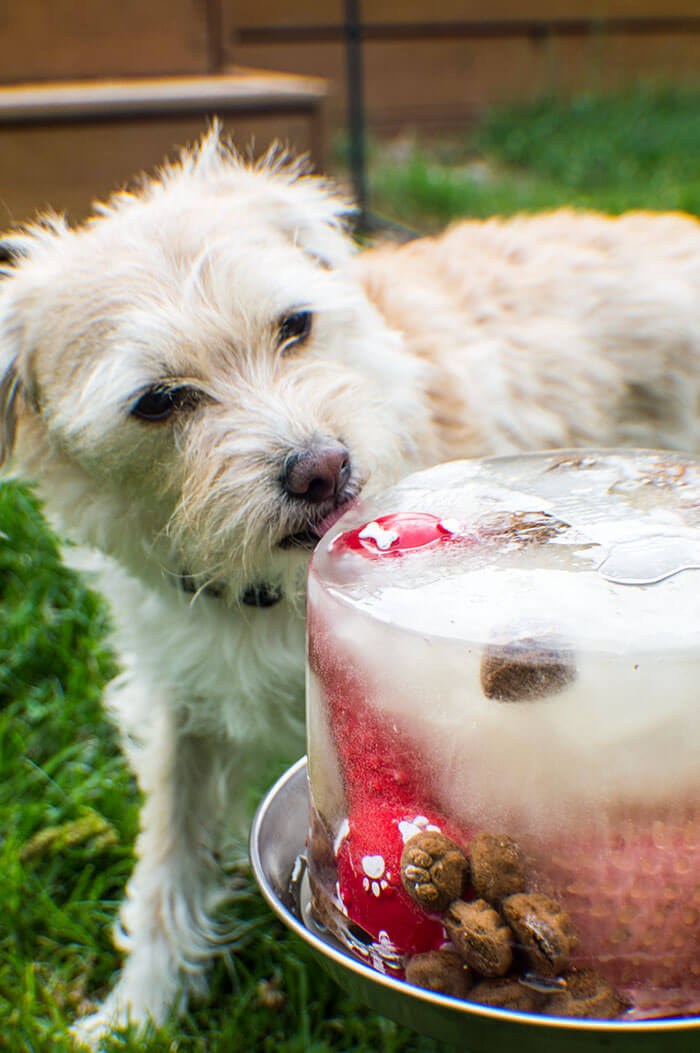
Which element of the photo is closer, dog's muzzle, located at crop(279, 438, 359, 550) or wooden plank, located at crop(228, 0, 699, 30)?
dog's muzzle, located at crop(279, 438, 359, 550)

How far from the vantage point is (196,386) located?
181 cm

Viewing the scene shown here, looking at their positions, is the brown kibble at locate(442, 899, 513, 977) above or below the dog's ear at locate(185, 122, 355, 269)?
below

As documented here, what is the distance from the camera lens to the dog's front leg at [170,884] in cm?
212

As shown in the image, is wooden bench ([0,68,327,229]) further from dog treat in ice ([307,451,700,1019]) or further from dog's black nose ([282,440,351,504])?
dog treat in ice ([307,451,700,1019])

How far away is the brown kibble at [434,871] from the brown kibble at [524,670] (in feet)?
0.56

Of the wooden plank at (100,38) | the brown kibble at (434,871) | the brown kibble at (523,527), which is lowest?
the brown kibble at (434,871)

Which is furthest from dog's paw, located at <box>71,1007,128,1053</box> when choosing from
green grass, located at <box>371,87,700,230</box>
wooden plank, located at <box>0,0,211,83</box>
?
green grass, located at <box>371,87,700,230</box>

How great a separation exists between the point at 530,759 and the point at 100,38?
4280 mm

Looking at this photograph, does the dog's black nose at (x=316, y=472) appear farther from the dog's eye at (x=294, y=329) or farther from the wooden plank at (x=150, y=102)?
the wooden plank at (x=150, y=102)

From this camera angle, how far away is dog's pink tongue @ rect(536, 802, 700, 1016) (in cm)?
106

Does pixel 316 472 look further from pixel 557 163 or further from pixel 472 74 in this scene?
pixel 472 74

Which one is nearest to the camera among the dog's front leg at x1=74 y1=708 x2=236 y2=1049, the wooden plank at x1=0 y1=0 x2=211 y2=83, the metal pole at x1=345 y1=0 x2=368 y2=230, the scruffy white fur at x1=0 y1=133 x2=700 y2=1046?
the scruffy white fur at x1=0 y1=133 x2=700 y2=1046

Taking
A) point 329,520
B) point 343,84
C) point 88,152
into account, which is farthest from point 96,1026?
point 343,84

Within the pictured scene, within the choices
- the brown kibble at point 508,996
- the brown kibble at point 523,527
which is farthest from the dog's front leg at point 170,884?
the brown kibble at point 523,527
